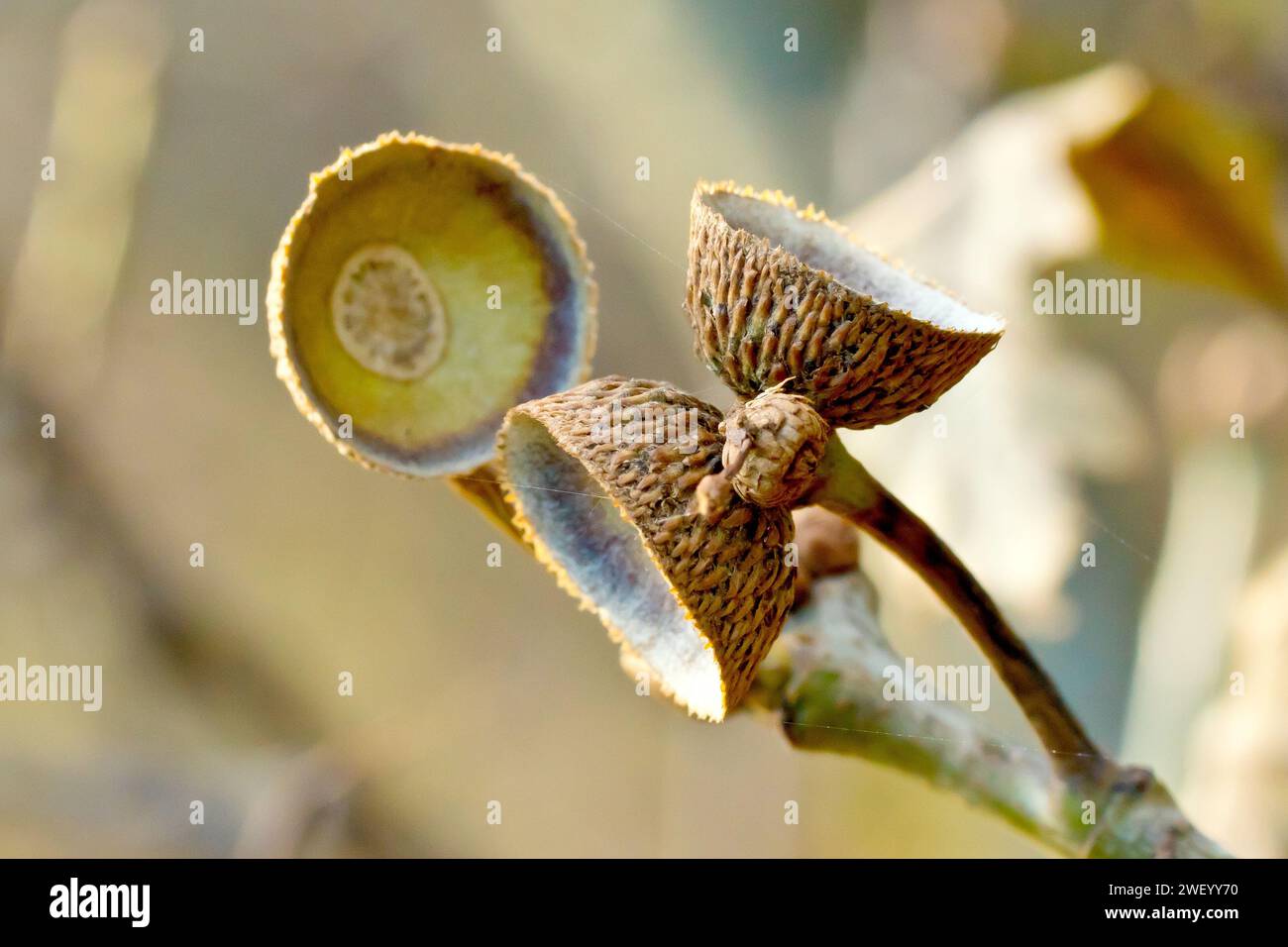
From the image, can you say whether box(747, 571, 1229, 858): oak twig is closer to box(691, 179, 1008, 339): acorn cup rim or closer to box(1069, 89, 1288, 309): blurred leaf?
box(691, 179, 1008, 339): acorn cup rim

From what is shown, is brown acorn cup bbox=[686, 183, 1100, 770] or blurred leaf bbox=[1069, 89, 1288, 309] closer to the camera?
brown acorn cup bbox=[686, 183, 1100, 770]

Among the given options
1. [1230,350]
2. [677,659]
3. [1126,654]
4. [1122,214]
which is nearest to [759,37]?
[1122,214]

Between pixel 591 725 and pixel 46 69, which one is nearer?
pixel 46 69

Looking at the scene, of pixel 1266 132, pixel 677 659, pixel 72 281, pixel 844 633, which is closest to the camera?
pixel 677 659

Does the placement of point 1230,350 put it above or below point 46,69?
below

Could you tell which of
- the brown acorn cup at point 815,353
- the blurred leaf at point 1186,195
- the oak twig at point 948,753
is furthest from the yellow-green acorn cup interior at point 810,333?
the blurred leaf at point 1186,195

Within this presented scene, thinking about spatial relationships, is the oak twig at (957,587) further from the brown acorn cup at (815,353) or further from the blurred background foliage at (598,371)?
the blurred background foliage at (598,371)

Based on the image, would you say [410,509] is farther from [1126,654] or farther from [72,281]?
[1126,654]

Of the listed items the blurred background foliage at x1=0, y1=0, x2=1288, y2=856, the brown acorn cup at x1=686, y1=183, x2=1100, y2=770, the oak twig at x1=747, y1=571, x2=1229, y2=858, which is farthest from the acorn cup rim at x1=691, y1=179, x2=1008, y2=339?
the blurred background foliage at x1=0, y1=0, x2=1288, y2=856
